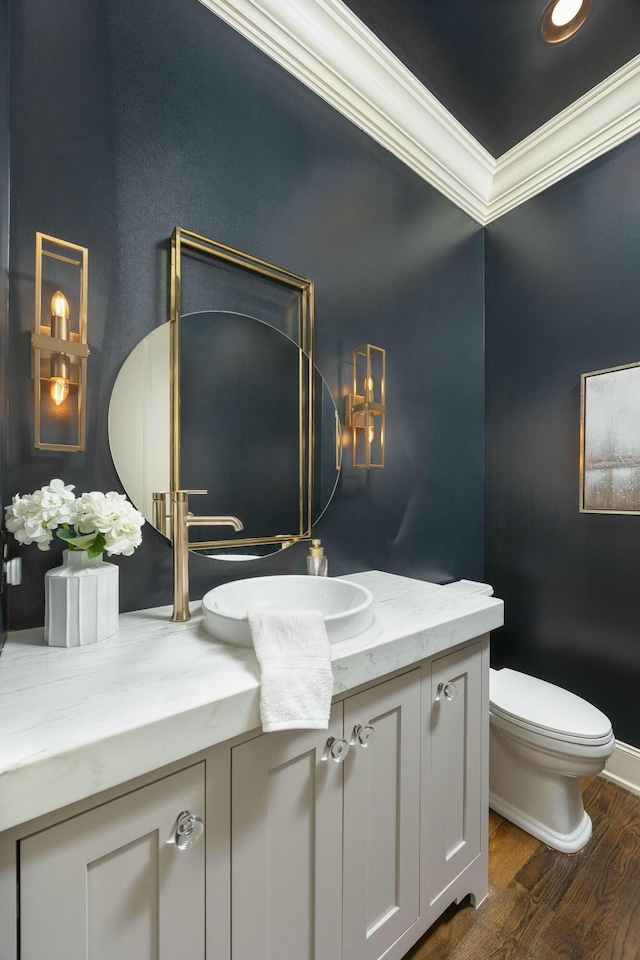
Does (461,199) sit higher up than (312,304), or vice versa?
(461,199)

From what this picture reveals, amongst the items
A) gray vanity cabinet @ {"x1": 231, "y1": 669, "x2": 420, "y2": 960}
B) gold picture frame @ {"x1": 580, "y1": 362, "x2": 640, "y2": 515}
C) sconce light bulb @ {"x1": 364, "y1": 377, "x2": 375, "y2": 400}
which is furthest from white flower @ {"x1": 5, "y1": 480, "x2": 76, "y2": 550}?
gold picture frame @ {"x1": 580, "y1": 362, "x2": 640, "y2": 515}

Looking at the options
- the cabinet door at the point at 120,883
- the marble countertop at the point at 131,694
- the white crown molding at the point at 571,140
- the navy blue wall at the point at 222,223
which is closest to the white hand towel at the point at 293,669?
the marble countertop at the point at 131,694

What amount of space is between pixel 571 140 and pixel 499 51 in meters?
0.53

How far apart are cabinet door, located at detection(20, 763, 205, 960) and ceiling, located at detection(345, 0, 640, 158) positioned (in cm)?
235

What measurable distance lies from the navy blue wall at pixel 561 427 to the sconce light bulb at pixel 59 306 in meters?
1.98

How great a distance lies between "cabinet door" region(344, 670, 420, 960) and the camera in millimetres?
949

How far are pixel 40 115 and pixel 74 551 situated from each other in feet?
3.50

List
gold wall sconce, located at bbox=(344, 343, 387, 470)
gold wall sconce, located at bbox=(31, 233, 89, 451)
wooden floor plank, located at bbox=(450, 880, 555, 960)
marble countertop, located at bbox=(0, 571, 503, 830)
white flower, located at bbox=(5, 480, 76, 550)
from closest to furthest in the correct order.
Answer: marble countertop, located at bbox=(0, 571, 503, 830)
white flower, located at bbox=(5, 480, 76, 550)
gold wall sconce, located at bbox=(31, 233, 89, 451)
wooden floor plank, located at bbox=(450, 880, 555, 960)
gold wall sconce, located at bbox=(344, 343, 387, 470)

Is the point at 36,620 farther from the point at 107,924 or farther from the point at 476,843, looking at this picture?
the point at 476,843

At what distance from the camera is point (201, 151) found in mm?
1314

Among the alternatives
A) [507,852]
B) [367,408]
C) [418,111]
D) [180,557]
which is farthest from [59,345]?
[507,852]

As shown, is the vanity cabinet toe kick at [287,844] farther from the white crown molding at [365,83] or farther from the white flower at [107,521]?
the white crown molding at [365,83]

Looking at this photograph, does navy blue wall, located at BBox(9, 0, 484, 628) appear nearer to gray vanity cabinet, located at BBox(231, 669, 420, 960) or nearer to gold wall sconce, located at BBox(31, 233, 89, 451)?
gold wall sconce, located at BBox(31, 233, 89, 451)

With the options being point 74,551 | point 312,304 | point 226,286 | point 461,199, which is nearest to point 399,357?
point 312,304
